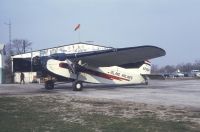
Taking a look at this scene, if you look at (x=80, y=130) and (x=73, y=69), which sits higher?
(x=73, y=69)

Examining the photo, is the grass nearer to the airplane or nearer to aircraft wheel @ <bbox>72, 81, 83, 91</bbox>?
the airplane

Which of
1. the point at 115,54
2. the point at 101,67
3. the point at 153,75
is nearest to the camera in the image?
the point at 115,54

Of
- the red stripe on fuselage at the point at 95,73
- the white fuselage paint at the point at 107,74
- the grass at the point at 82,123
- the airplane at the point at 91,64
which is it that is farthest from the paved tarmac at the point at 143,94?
the grass at the point at 82,123

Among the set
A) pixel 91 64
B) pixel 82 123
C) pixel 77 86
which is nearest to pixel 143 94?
pixel 77 86

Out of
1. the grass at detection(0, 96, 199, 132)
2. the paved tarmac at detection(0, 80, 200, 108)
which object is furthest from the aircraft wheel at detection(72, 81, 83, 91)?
the grass at detection(0, 96, 199, 132)

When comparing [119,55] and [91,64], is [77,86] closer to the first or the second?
[91,64]

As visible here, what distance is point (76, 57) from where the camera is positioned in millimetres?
28109

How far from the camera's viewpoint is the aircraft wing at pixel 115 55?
25719mm

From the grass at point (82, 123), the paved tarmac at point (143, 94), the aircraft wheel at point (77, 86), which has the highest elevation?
the aircraft wheel at point (77, 86)

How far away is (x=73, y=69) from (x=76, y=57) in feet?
3.07

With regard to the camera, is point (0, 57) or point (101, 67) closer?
point (101, 67)

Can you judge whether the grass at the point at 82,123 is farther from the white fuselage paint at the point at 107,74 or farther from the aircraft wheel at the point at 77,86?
the white fuselage paint at the point at 107,74

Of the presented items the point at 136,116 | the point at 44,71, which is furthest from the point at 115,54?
the point at 136,116

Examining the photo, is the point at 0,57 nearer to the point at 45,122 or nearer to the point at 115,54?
the point at 115,54
